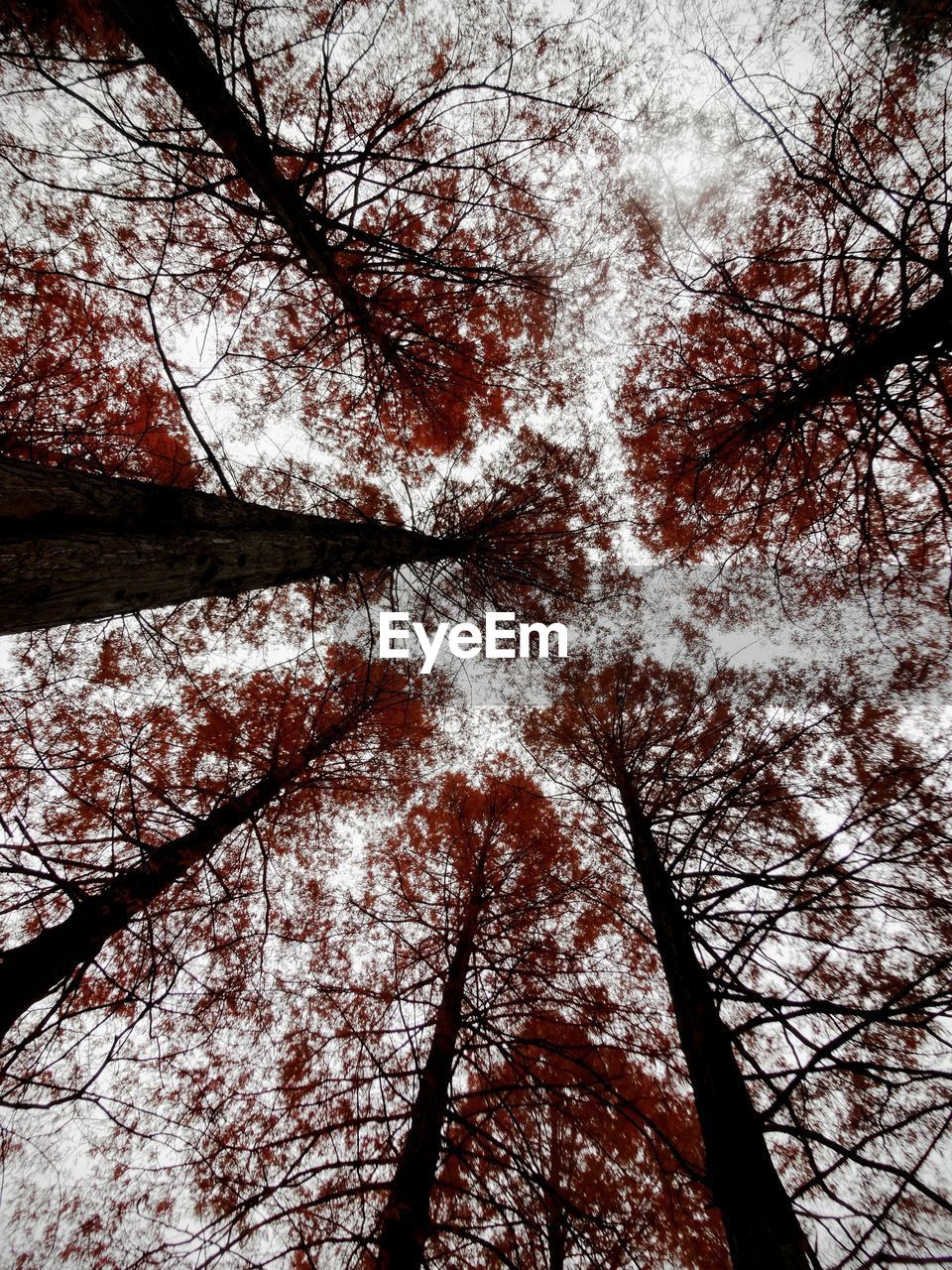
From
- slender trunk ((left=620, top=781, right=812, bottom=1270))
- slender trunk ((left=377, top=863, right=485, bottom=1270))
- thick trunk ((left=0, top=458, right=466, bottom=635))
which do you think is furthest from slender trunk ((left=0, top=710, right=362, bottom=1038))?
slender trunk ((left=620, top=781, right=812, bottom=1270))

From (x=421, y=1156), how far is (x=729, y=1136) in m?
2.15

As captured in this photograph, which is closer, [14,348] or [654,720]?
[14,348]

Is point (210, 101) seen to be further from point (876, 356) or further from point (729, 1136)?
point (729, 1136)

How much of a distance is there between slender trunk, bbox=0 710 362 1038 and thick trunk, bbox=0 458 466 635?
1.93 m

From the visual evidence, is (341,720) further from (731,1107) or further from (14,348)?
(14,348)

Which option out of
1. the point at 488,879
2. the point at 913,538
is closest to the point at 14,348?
the point at 488,879

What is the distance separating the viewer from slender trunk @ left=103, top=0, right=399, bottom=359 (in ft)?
9.78

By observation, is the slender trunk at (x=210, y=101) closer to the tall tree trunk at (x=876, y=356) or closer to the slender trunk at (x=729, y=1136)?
the tall tree trunk at (x=876, y=356)

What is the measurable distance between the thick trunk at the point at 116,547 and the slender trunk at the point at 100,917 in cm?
193

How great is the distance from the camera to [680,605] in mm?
7523

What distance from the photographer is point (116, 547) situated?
6.51 ft

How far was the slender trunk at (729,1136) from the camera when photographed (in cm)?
197

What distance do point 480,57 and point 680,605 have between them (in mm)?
6880

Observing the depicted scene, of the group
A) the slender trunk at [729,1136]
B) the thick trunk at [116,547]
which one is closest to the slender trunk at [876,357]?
the thick trunk at [116,547]
